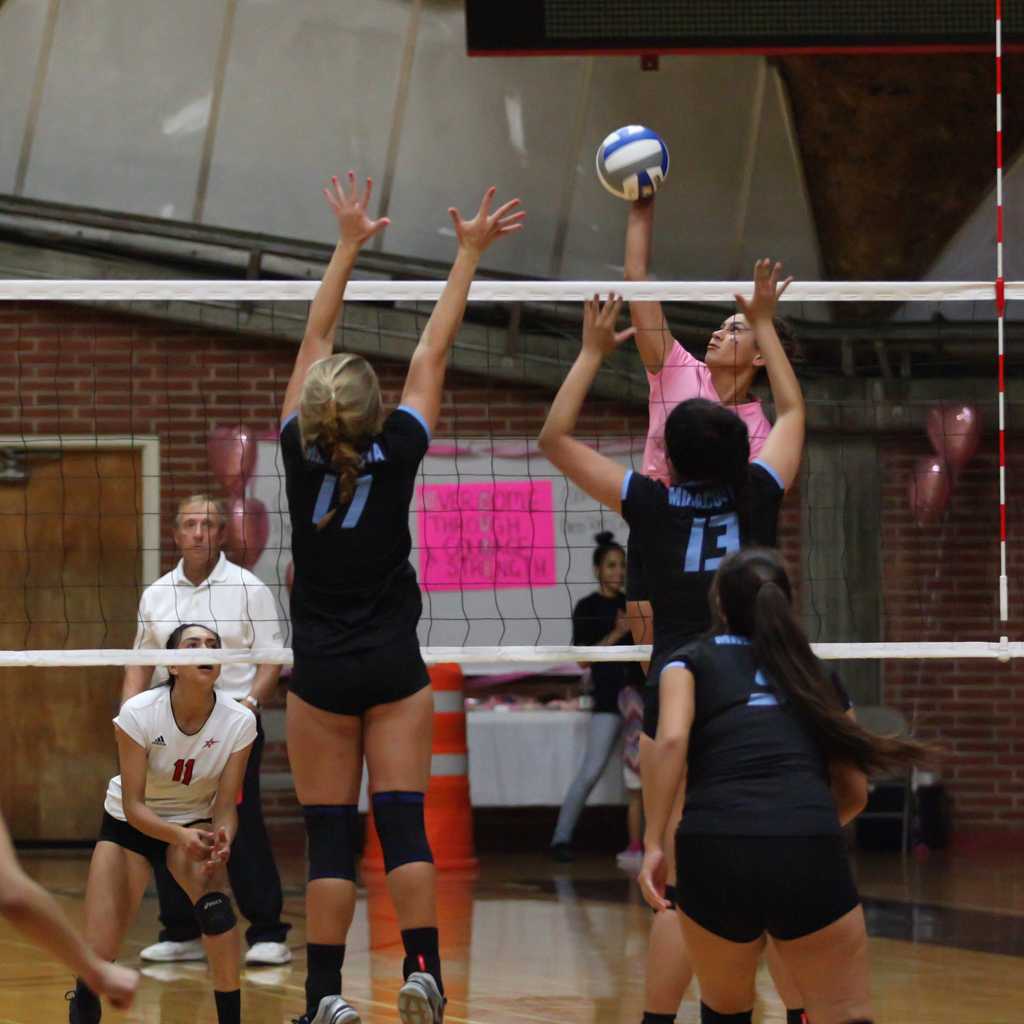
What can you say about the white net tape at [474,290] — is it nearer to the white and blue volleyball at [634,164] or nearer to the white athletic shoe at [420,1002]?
the white and blue volleyball at [634,164]

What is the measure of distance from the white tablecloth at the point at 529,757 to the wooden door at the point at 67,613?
2376mm

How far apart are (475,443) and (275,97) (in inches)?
105

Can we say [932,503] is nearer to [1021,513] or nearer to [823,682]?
[1021,513]

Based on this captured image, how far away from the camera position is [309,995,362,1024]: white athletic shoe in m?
4.74

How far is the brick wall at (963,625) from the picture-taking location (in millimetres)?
12180

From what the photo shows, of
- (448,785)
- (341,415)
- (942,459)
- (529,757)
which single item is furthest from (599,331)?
(942,459)

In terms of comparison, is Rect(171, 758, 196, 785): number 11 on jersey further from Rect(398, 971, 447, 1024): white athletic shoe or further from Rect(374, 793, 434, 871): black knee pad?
Rect(398, 971, 447, 1024): white athletic shoe

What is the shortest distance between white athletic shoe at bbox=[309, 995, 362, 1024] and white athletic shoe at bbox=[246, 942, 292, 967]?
9.53 feet

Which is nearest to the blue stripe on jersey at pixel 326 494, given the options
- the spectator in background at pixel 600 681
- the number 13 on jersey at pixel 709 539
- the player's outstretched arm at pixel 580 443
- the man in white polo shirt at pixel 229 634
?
the player's outstretched arm at pixel 580 443

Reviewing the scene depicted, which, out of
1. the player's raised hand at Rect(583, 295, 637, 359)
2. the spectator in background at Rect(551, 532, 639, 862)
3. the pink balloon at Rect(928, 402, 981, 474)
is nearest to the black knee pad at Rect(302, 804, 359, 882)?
the player's raised hand at Rect(583, 295, 637, 359)

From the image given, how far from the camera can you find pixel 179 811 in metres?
6.35

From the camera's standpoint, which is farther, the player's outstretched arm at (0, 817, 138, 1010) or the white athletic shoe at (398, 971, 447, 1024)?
the white athletic shoe at (398, 971, 447, 1024)

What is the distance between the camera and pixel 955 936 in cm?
862

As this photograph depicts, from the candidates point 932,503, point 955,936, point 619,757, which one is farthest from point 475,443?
point 955,936
